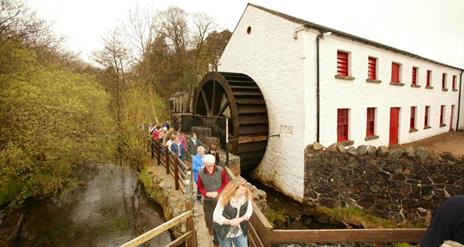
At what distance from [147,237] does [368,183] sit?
24.3ft

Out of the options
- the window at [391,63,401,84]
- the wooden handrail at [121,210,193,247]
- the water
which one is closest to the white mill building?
the window at [391,63,401,84]

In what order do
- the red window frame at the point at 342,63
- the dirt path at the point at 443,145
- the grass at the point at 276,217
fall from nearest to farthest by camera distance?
the grass at the point at 276,217, the red window frame at the point at 342,63, the dirt path at the point at 443,145

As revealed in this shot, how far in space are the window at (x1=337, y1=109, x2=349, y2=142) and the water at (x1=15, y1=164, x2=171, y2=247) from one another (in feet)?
22.0

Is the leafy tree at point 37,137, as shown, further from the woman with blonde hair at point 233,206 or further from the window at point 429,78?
the window at point 429,78

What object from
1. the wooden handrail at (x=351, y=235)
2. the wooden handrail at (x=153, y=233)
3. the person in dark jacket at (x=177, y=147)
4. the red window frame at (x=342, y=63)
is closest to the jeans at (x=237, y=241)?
the wooden handrail at (x=351, y=235)

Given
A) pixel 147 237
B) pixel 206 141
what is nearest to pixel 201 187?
pixel 147 237

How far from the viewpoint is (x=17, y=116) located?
6680 mm

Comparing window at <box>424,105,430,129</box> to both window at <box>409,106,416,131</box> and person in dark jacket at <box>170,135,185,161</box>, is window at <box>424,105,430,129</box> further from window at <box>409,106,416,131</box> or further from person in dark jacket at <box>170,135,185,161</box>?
person in dark jacket at <box>170,135,185,161</box>

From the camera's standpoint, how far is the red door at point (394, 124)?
10781 mm

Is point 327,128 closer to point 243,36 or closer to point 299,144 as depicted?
point 299,144

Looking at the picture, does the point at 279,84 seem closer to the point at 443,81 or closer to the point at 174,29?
the point at 443,81

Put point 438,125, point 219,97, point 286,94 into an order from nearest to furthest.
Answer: point 286,94 → point 219,97 → point 438,125

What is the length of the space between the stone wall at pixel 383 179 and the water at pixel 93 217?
519 cm

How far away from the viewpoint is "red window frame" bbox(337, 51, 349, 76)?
8.70 m
